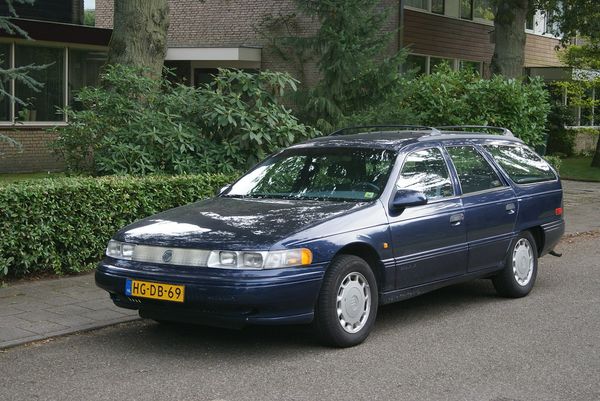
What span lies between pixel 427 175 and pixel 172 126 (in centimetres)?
429

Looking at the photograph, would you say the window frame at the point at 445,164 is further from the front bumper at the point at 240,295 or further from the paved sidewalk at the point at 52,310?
the paved sidewalk at the point at 52,310

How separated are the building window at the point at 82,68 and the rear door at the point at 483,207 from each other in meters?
15.3

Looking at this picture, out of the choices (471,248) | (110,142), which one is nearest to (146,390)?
(471,248)

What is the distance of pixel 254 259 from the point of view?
604 cm

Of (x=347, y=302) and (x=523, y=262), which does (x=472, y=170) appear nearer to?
(x=523, y=262)

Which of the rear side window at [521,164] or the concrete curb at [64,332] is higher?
the rear side window at [521,164]

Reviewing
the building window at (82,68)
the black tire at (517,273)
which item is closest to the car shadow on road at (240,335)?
the black tire at (517,273)

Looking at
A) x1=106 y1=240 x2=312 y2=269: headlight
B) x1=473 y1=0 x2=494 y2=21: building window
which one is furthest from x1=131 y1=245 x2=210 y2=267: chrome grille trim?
x1=473 y1=0 x2=494 y2=21: building window

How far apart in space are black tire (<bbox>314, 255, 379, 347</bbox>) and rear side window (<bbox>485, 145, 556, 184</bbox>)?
8.28ft

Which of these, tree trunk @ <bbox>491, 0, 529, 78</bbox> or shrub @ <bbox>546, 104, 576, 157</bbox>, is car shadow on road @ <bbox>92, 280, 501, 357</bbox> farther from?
shrub @ <bbox>546, 104, 576, 157</bbox>

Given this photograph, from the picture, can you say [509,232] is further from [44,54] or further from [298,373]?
[44,54]

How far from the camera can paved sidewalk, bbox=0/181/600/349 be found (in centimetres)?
696

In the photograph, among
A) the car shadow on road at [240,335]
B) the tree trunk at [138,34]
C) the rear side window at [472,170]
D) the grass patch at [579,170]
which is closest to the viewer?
the car shadow on road at [240,335]

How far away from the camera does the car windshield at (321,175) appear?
7188 mm
